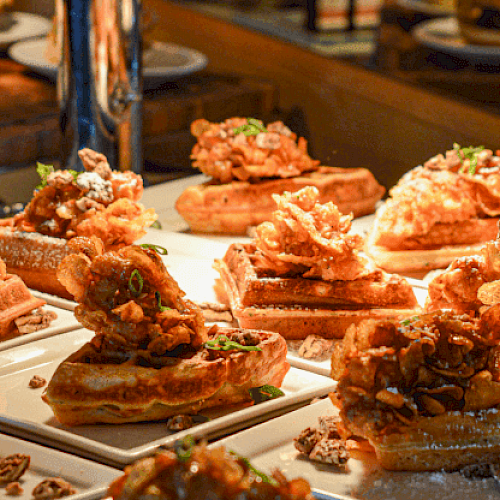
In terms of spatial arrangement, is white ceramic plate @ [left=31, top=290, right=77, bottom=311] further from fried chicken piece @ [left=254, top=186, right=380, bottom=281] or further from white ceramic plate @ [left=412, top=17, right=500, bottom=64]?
white ceramic plate @ [left=412, top=17, right=500, bottom=64]

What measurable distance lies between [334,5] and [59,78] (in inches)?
112

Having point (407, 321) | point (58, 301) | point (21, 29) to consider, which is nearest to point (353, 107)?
point (21, 29)

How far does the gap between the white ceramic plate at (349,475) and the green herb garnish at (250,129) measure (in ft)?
8.26

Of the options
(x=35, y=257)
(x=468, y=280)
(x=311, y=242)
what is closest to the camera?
(x=468, y=280)

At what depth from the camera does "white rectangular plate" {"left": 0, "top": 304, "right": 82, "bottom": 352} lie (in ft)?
9.95

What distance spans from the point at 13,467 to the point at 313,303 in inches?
61.6

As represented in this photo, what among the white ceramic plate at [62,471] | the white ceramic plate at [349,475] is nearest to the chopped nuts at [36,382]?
the white ceramic plate at [62,471]

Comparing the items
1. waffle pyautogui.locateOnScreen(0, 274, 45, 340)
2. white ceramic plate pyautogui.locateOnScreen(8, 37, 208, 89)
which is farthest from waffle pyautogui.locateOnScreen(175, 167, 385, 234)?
white ceramic plate pyautogui.locateOnScreen(8, 37, 208, 89)

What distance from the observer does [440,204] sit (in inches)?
163

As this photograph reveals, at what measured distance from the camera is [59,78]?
5.00 meters

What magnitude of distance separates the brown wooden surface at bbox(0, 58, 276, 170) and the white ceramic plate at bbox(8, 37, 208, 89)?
0.21m

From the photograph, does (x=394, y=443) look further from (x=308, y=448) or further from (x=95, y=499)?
(x=95, y=499)

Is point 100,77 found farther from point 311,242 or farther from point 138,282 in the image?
point 138,282

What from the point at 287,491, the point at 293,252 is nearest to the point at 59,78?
the point at 293,252
